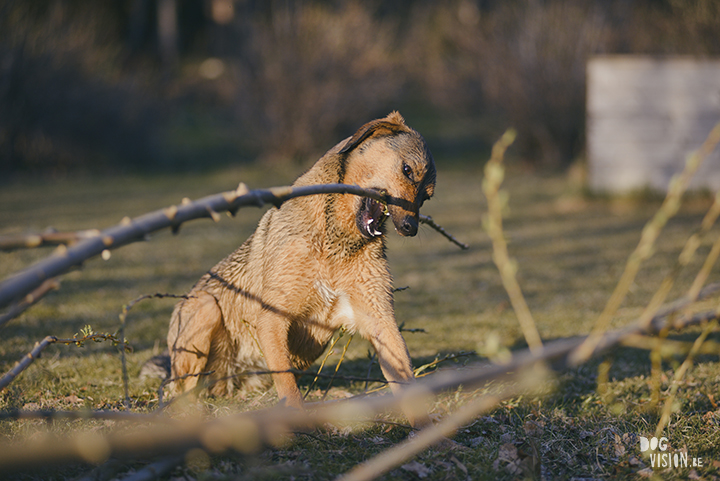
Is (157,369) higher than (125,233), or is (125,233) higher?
(125,233)

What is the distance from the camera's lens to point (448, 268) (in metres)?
8.67

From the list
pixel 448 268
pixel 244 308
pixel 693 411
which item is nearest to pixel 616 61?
pixel 448 268

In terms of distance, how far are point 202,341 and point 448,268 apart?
5.49 m

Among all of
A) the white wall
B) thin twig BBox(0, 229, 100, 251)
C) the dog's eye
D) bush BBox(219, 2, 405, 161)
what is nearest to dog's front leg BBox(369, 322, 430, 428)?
the dog's eye

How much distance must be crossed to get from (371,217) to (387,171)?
11.5 inches

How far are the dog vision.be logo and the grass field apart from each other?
4 centimetres

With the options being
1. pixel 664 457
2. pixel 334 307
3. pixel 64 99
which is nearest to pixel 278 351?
pixel 334 307

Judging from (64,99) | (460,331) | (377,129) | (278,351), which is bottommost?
(460,331)

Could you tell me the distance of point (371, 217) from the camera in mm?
3551

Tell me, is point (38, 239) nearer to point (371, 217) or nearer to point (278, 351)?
point (278, 351)

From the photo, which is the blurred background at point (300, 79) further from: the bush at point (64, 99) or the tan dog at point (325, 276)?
the tan dog at point (325, 276)

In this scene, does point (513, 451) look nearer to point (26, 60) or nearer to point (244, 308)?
point (244, 308)

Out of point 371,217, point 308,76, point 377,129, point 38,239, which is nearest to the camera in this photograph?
point 38,239

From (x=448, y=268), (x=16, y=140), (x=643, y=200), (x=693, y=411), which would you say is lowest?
(x=693, y=411)
